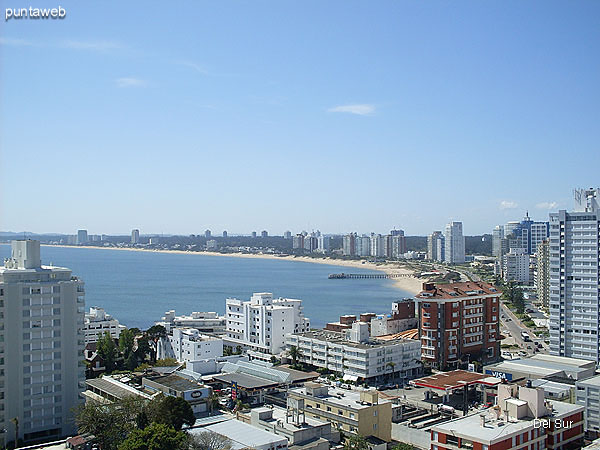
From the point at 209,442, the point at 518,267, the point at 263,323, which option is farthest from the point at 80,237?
the point at 209,442

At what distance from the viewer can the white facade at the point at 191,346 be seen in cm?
1211

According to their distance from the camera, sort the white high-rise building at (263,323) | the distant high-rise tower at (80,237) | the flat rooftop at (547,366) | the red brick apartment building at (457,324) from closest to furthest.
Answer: the flat rooftop at (547,366)
the red brick apartment building at (457,324)
the white high-rise building at (263,323)
the distant high-rise tower at (80,237)

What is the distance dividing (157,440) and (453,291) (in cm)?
849

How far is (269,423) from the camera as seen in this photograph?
708 centimetres

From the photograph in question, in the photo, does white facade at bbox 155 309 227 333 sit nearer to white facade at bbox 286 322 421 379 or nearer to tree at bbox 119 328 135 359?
tree at bbox 119 328 135 359

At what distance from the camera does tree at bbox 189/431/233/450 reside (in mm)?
6020

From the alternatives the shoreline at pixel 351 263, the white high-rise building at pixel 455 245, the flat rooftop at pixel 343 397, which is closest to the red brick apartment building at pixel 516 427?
the flat rooftop at pixel 343 397

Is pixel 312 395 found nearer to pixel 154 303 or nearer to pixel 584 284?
pixel 584 284

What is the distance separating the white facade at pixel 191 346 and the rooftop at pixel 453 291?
4.38m

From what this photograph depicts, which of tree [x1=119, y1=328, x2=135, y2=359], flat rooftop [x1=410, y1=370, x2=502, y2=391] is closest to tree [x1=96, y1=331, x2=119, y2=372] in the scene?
tree [x1=119, y1=328, x2=135, y2=359]

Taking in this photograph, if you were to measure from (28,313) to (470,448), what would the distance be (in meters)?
5.64

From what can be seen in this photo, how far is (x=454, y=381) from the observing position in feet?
32.4

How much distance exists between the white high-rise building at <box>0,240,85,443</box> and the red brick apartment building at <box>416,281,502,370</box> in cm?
697

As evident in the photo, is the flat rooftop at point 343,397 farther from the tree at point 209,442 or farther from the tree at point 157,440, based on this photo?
the tree at point 157,440
